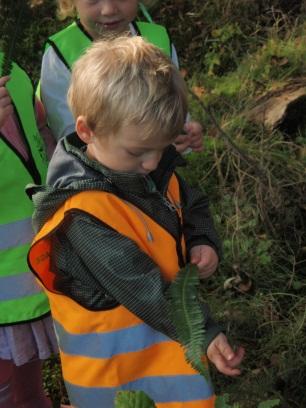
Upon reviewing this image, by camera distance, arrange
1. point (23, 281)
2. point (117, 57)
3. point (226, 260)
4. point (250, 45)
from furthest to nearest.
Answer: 1. point (250, 45)
2. point (226, 260)
3. point (23, 281)
4. point (117, 57)

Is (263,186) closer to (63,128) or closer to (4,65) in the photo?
(63,128)

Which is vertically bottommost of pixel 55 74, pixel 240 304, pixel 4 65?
pixel 240 304

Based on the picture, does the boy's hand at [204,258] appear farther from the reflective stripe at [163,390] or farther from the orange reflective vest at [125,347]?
the reflective stripe at [163,390]

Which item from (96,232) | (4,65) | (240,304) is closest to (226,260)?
(240,304)

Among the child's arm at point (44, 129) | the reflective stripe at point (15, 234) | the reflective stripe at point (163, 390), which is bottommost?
the reflective stripe at point (163, 390)

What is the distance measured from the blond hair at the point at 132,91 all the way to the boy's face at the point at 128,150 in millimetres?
19

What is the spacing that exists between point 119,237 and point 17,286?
0.48m

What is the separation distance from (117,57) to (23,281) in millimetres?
739

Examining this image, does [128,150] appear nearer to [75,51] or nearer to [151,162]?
[151,162]

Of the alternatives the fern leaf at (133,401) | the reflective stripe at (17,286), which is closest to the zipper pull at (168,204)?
the reflective stripe at (17,286)

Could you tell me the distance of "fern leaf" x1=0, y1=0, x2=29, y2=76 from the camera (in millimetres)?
1066

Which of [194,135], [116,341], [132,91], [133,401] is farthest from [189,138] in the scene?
[133,401]

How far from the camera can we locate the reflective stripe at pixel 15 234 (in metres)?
1.85

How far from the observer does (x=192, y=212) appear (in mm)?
1902
